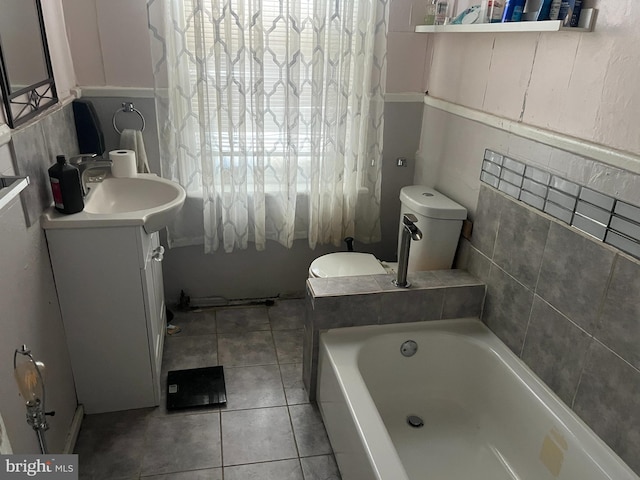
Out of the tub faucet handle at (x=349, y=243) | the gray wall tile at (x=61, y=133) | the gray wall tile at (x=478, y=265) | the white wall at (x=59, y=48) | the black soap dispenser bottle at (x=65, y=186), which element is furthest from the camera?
the tub faucet handle at (x=349, y=243)

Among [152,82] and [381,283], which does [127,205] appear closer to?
[152,82]

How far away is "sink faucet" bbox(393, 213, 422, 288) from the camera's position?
186cm

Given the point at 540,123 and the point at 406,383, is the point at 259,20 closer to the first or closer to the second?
the point at 540,123

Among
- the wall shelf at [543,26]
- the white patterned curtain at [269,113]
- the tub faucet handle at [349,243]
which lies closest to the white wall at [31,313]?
the white patterned curtain at [269,113]

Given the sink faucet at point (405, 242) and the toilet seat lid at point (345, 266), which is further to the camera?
the toilet seat lid at point (345, 266)

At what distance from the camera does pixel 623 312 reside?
1367 millimetres

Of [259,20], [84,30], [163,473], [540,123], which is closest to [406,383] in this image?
[163,473]

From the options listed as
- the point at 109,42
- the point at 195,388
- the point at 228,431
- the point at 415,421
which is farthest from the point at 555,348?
the point at 109,42

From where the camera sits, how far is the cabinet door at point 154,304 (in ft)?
6.27

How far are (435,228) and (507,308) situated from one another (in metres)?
0.48

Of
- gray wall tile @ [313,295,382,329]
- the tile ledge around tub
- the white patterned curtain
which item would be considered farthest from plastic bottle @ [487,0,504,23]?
gray wall tile @ [313,295,382,329]

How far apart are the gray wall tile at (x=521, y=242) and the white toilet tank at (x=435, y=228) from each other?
0.86 feet

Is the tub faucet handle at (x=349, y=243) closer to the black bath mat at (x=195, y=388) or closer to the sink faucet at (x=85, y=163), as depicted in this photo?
the black bath mat at (x=195, y=388)

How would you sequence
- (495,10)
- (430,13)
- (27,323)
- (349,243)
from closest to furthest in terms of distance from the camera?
1. (27,323)
2. (495,10)
3. (430,13)
4. (349,243)
